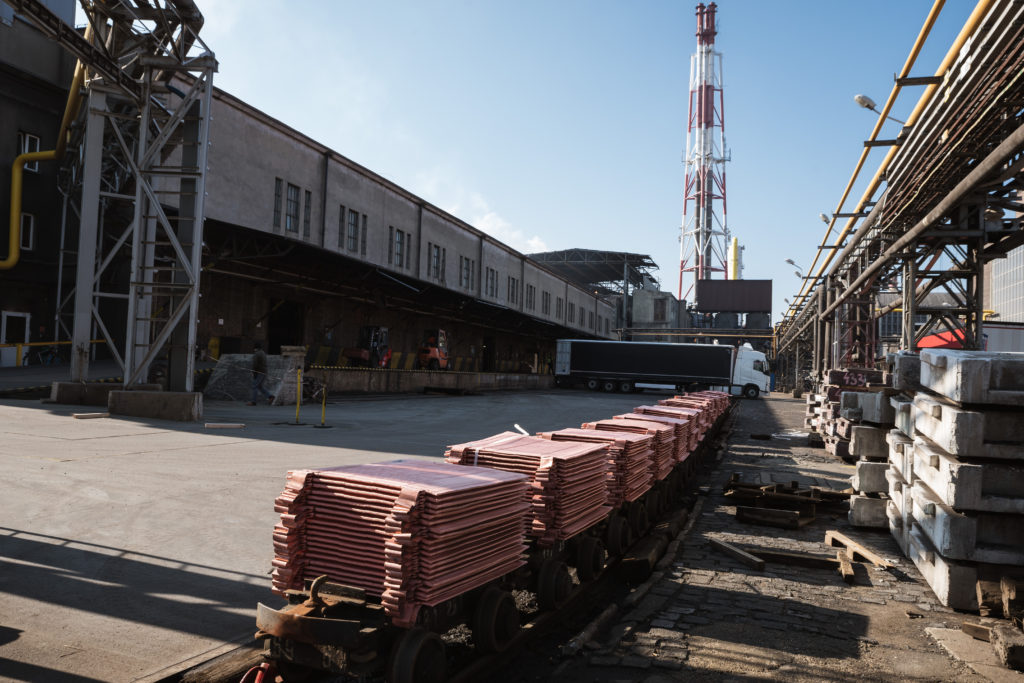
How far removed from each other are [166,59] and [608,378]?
36.8 metres

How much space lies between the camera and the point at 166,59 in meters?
16.1

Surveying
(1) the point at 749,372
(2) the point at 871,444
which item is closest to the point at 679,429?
(2) the point at 871,444

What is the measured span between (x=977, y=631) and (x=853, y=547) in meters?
2.26

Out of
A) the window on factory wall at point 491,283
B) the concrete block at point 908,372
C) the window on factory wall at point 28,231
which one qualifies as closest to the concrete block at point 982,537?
the concrete block at point 908,372

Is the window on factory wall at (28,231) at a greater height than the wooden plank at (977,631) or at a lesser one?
greater

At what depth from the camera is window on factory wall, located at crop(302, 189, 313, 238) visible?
96.7ft

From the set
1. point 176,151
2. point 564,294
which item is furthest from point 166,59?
point 564,294

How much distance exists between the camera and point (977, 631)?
527 cm

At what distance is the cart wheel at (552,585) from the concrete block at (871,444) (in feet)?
17.7

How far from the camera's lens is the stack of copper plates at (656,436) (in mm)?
8641

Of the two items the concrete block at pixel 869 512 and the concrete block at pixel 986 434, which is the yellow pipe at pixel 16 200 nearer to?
the concrete block at pixel 869 512

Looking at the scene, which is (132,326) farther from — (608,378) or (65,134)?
(608,378)

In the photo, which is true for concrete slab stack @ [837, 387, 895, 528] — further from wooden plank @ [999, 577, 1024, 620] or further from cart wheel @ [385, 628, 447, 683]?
cart wheel @ [385, 628, 447, 683]

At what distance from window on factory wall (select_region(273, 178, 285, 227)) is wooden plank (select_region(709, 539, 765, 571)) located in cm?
2396
